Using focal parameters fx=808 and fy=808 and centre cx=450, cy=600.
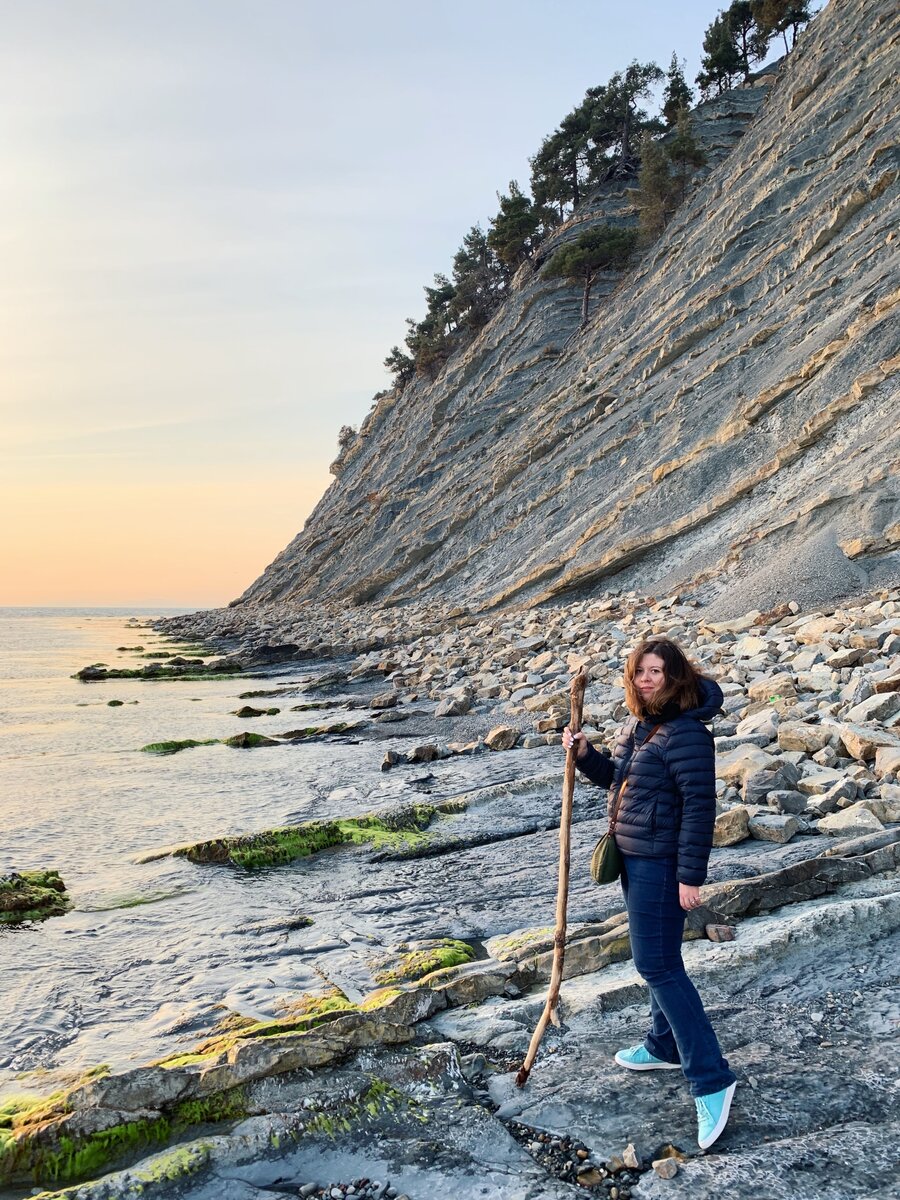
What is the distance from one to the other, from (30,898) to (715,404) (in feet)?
76.3

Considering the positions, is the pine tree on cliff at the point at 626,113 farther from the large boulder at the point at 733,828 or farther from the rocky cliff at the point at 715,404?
the large boulder at the point at 733,828

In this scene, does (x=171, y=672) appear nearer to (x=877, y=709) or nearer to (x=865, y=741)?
(x=877, y=709)

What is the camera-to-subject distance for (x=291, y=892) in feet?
26.6

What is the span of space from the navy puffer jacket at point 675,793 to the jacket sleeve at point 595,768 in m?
0.22

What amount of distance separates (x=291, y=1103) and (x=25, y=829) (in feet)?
29.5

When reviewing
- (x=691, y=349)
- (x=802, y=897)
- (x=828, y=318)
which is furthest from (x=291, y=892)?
(x=691, y=349)

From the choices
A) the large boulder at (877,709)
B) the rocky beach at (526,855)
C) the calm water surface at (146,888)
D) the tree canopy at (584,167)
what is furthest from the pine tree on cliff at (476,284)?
the large boulder at (877,709)

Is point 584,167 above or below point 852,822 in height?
above

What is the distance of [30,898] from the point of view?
801cm

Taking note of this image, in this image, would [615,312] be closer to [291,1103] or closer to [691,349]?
[691,349]

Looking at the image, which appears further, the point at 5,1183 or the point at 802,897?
the point at 802,897

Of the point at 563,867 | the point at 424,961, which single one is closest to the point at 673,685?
the point at 563,867

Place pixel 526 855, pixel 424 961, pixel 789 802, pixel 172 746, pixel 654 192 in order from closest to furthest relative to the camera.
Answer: pixel 424 961
pixel 789 802
pixel 526 855
pixel 172 746
pixel 654 192

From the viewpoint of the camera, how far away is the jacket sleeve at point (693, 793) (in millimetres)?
3766
